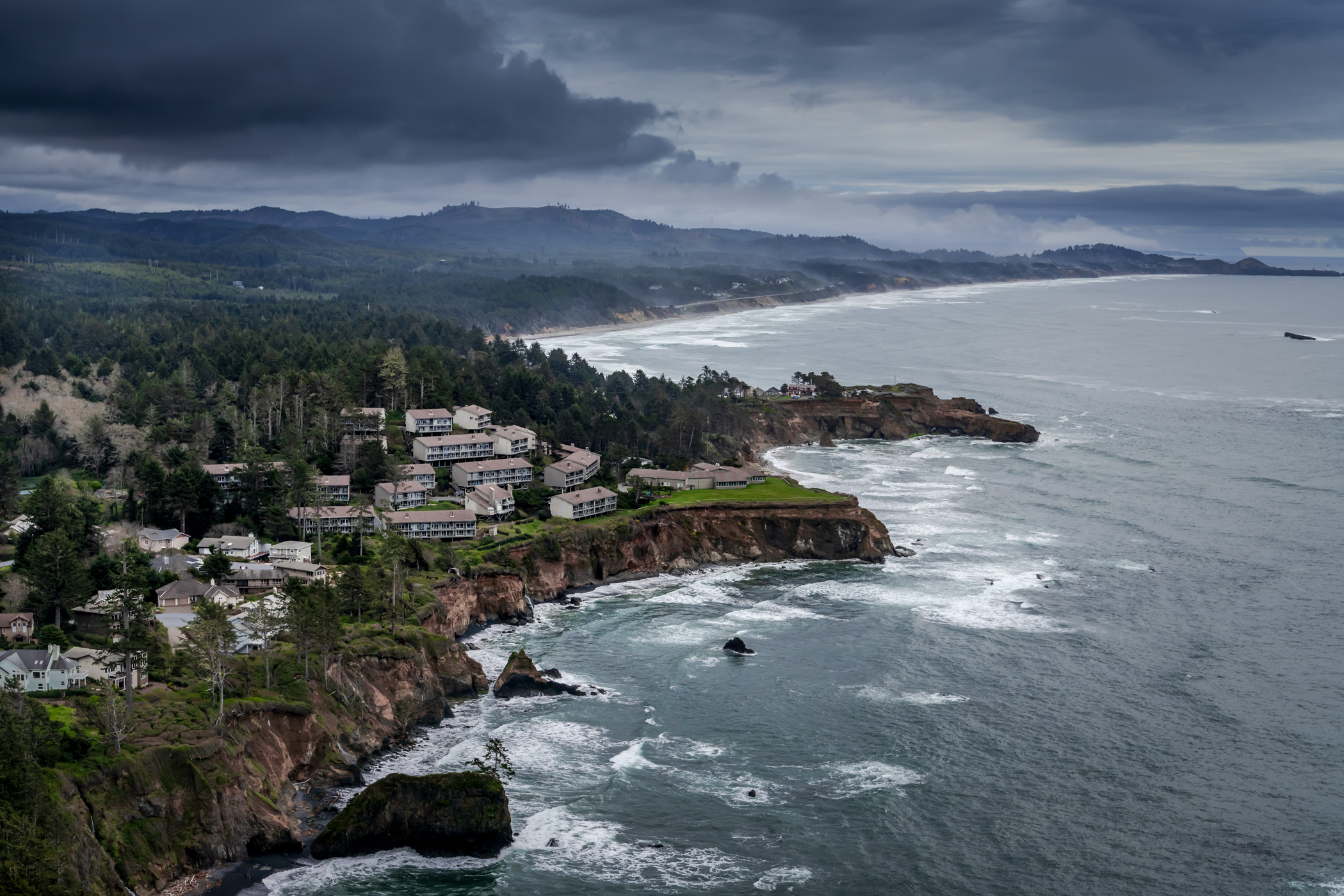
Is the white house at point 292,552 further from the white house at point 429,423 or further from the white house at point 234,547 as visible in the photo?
the white house at point 429,423

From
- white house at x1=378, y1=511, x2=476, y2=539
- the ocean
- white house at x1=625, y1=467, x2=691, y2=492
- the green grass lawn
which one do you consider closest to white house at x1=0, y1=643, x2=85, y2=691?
the ocean

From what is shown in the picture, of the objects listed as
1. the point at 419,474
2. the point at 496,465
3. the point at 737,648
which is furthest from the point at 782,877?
the point at 419,474

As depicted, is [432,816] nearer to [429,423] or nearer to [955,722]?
[955,722]

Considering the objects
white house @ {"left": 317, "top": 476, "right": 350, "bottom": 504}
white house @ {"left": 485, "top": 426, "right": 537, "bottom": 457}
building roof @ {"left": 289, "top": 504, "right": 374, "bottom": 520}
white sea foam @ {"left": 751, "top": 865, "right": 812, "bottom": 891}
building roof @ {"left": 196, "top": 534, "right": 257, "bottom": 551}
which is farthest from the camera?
white house @ {"left": 485, "top": 426, "right": 537, "bottom": 457}

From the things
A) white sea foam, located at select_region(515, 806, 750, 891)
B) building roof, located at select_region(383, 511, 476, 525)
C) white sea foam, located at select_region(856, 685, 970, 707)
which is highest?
building roof, located at select_region(383, 511, 476, 525)

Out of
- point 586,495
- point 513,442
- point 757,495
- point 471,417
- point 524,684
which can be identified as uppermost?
point 471,417

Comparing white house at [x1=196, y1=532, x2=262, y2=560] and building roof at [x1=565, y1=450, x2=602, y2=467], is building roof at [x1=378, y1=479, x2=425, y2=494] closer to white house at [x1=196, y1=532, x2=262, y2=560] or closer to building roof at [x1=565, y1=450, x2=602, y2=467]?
white house at [x1=196, y1=532, x2=262, y2=560]
